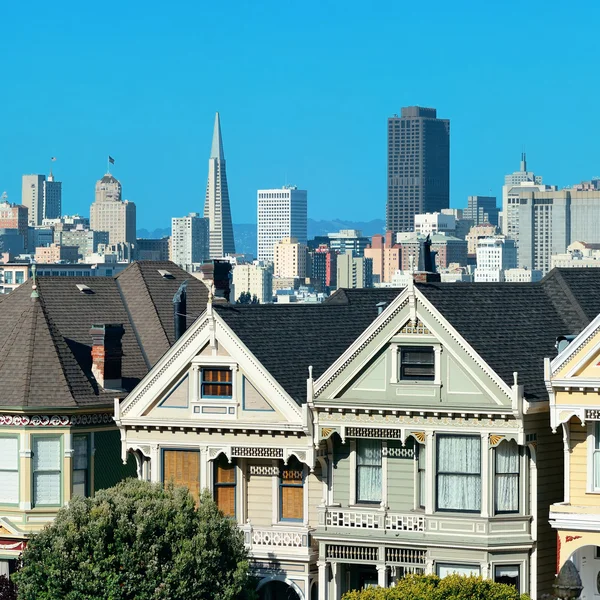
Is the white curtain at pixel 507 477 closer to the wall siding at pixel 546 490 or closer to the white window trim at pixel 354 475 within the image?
the wall siding at pixel 546 490

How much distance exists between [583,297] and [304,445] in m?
6.07

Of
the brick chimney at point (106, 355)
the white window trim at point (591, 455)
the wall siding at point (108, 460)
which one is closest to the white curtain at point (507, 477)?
the white window trim at point (591, 455)

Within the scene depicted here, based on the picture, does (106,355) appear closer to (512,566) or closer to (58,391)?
(58,391)

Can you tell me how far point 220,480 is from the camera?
40.0 meters

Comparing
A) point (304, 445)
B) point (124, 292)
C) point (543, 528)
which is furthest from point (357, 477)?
point (124, 292)

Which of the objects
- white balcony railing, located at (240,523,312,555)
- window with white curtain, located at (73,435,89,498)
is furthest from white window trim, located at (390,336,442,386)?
window with white curtain, located at (73,435,89,498)

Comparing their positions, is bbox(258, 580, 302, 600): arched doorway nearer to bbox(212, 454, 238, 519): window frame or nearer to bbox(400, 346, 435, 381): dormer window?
bbox(212, 454, 238, 519): window frame

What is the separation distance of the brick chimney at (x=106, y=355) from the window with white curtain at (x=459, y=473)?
27.0 feet

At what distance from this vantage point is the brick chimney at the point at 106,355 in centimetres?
4259

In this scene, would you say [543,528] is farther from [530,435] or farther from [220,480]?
[220,480]

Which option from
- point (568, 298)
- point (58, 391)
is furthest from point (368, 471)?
point (58, 391)

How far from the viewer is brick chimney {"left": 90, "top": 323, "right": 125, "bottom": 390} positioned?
1677 inches

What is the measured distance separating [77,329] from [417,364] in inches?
363

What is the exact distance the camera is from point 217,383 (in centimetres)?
3969
